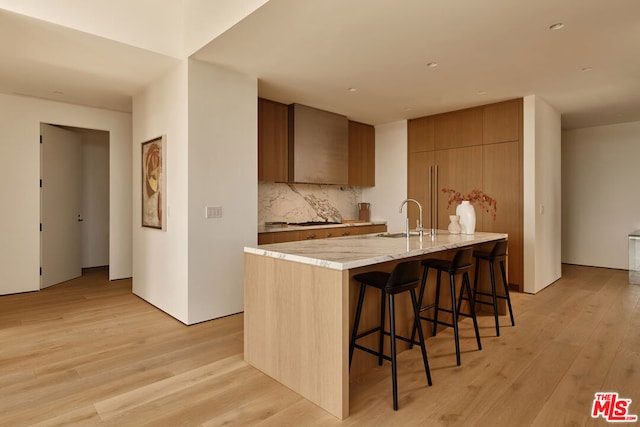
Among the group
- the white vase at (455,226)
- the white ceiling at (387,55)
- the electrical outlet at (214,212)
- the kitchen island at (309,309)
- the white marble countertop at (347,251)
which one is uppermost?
the white ceiling at (387,55)

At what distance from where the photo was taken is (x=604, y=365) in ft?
8.72

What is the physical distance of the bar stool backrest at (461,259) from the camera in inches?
110

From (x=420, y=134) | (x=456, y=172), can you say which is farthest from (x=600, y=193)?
(x=420, y=134)

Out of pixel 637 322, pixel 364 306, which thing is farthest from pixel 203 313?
pixel 637 322

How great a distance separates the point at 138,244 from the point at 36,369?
6.82 feet

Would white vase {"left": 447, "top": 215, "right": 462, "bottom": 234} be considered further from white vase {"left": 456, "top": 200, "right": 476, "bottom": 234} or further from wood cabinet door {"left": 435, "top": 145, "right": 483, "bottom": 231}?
wood cabinet door {"left": 435, "top": 145, "right": 483, "bottom": 231}

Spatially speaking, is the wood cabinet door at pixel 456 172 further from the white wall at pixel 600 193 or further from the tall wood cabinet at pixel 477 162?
the white wall at pixel 600 193

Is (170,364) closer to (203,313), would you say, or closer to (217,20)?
(203,313)

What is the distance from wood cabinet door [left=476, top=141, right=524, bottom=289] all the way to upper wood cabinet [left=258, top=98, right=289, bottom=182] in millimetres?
2845

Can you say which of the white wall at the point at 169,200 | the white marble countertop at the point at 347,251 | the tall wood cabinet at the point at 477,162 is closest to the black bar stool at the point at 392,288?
the white marble countertop at the point at 347,251

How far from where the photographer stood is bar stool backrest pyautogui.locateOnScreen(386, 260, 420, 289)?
85.0 inches

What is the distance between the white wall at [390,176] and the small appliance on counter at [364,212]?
85 millimetres

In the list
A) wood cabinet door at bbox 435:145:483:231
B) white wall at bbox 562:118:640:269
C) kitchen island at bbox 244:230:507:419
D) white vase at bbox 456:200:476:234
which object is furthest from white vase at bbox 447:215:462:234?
white wall at bbox 562:118:640:269

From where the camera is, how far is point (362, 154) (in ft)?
20.8
